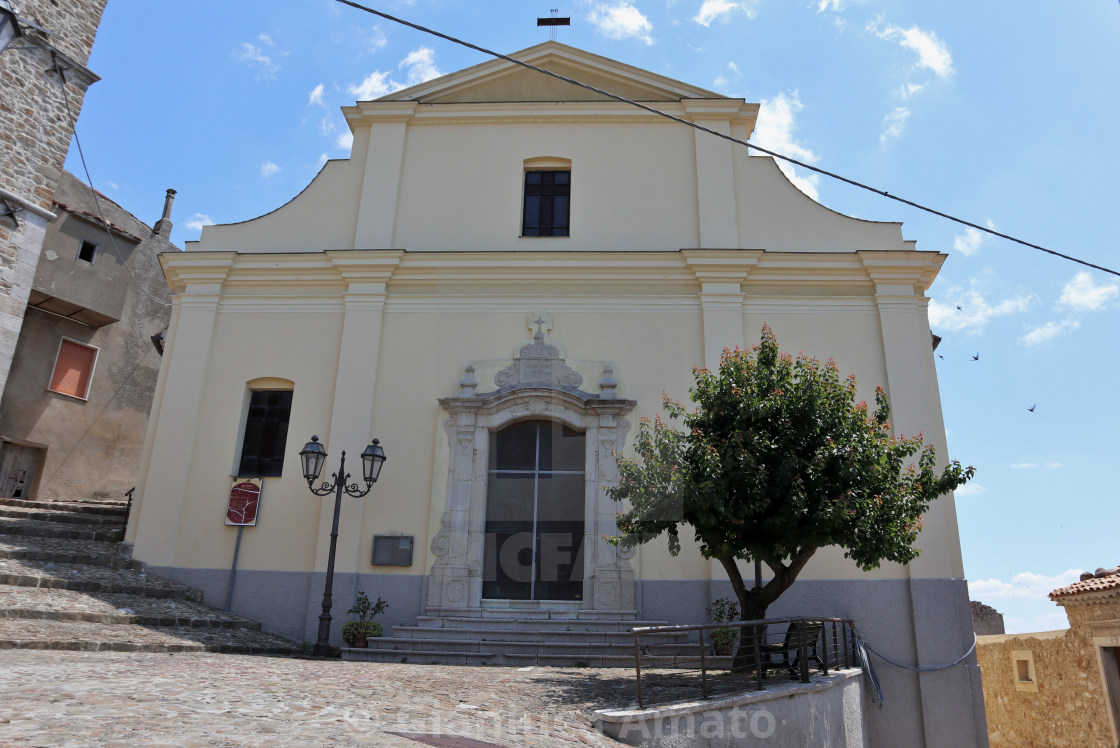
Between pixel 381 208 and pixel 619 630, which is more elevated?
pixel 381 208

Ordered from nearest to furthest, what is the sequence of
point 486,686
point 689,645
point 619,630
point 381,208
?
point 486,686
point 689,645
point 619,630
point 381,208

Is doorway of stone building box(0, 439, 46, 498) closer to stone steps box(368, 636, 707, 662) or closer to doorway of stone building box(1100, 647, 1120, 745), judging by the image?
stone steps box(368, 636, 707, 662)

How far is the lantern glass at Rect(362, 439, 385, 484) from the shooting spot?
36.8 feet

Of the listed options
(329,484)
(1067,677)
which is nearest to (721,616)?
(329,484)

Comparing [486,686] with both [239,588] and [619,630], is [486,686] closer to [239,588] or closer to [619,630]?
[619,630]

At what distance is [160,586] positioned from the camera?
11.5 m

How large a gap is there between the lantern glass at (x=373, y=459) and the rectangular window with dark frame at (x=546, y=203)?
4967 mm

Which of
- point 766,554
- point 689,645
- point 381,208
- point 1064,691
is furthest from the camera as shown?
point 1064,691

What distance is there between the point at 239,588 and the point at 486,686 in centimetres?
610

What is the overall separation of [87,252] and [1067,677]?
80.5ft

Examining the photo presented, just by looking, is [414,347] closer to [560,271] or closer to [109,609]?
[560,271]

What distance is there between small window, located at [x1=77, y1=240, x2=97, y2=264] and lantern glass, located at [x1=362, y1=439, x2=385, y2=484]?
12.7 metres

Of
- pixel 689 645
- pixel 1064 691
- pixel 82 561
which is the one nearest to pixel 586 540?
pixel 689 645

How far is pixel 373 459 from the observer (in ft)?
36.9
